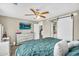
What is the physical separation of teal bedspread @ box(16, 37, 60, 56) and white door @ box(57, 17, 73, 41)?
109 millimetres

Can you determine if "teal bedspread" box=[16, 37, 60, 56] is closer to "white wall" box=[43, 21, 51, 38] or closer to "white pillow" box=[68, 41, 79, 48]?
"white wall" box=[43, 21, 51, 38]

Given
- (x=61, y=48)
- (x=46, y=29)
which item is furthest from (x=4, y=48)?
(x=61, y=48)

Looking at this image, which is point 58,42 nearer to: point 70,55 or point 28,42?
point 70,55

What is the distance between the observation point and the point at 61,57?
3.82 feet

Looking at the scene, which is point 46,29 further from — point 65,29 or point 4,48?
point 4,48

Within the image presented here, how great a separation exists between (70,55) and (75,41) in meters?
0.23

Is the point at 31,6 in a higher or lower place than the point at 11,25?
higher

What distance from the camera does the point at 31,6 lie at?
1209mm

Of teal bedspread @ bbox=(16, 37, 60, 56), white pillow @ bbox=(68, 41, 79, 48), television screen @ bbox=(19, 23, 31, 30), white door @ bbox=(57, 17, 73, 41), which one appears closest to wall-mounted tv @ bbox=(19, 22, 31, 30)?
television screen @ bbox=(19, 23, 31, 30)

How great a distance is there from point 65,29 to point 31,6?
0.47m

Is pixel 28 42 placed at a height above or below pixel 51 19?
below

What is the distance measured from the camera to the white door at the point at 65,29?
126cm

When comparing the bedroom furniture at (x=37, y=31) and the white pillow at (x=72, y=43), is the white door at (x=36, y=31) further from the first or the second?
the white pillow at (x=72, y=43)

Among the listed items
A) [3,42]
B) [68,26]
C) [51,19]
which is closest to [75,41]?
[68,26]
